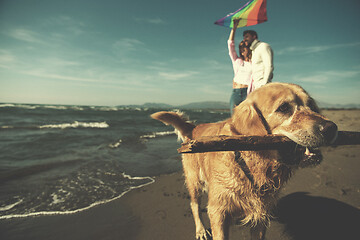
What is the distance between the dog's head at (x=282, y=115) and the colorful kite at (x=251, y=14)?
2.30 m

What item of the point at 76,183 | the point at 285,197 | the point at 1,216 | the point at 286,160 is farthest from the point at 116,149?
the point at 286,160

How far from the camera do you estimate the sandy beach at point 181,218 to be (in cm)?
258

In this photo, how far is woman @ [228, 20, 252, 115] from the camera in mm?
3584

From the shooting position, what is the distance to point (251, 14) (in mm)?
3449

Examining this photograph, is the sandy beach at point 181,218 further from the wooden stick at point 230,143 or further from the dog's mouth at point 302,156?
the wooden stick at point 230,143

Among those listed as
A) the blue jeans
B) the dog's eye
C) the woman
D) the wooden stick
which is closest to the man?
the woman

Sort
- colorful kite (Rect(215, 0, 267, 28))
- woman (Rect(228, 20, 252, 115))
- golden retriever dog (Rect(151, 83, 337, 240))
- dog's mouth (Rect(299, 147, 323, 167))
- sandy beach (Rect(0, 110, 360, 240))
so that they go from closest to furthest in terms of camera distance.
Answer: dog's mouth (Rect(299, 147, 323, 167)), golden retriever dog (Rect(151, 83, 337, 240)), sandy beach (Rect(0, 110, 360, 240)), colorful kite (Rect(215, 0, 267, 28)), woman (Rect(228, 20, 252, 115))

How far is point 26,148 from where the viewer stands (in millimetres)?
7184

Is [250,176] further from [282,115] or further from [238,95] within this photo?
[238,95]

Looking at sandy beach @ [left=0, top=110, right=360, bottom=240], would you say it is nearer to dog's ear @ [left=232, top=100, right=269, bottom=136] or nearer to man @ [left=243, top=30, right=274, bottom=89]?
dog's ear @ [left=232, top=100, right=269, bottom=136]

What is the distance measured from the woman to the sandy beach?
1.92 meters

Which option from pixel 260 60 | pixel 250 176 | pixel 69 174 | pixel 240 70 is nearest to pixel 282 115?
pixel 250 176

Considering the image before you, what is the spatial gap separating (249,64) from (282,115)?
86.6 inches

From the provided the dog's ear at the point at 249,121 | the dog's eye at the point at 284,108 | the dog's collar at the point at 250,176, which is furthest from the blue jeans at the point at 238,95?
the dog's collar at the point at 250,176
